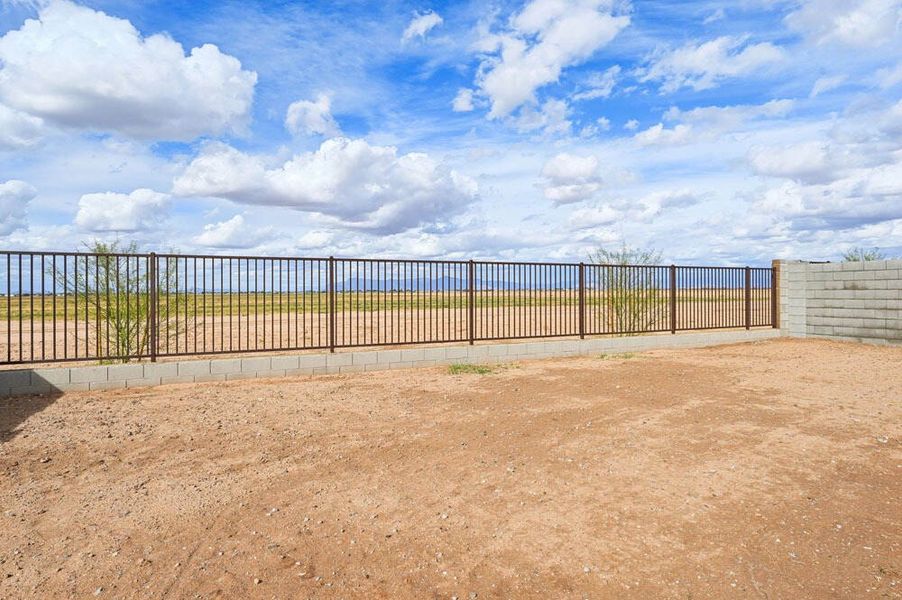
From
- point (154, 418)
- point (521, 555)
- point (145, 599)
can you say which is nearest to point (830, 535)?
point (521, 555)

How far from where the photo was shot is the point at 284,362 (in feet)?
33.0

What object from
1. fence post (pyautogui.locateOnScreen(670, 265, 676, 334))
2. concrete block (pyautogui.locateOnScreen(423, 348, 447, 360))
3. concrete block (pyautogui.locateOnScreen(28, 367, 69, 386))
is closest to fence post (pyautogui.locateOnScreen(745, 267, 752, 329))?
fence post (pyautogui.locateOnScreen(670, 265, 676, 334))

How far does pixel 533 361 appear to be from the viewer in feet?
39.5

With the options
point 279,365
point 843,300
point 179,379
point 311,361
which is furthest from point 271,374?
point 843,300

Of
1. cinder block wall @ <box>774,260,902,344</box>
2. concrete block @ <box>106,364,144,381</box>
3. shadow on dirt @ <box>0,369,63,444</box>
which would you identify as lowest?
shadow on dirt @ <box>0,369,63,444</box>

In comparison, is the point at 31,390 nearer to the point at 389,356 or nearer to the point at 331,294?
the point at 331,294

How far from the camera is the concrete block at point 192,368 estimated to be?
9.31m

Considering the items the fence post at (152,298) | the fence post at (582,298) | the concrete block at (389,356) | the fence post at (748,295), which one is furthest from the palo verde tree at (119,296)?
the fence post at (748,295)

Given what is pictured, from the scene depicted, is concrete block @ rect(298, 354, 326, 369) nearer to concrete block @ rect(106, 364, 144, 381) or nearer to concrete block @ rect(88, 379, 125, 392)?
concrete block @ rect(106, 364, 144, 381)

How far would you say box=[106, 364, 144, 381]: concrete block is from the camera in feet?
29.0

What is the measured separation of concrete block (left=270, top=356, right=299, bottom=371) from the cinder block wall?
Result: 49.9 feet

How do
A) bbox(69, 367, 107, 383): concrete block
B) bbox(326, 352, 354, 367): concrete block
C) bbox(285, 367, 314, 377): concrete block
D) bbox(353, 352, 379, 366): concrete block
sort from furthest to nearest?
bbox(353, 352, 379, 366): concrete block
bbox(326, 352, 354, 367): concrete block
bbox(285, 367, 314, 377): concrete block
bbox(69, 367, 107, 383): concrete block

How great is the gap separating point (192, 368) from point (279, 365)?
1.48 meters

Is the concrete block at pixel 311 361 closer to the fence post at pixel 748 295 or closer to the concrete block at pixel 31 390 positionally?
the concrete block at pixel 31 390
